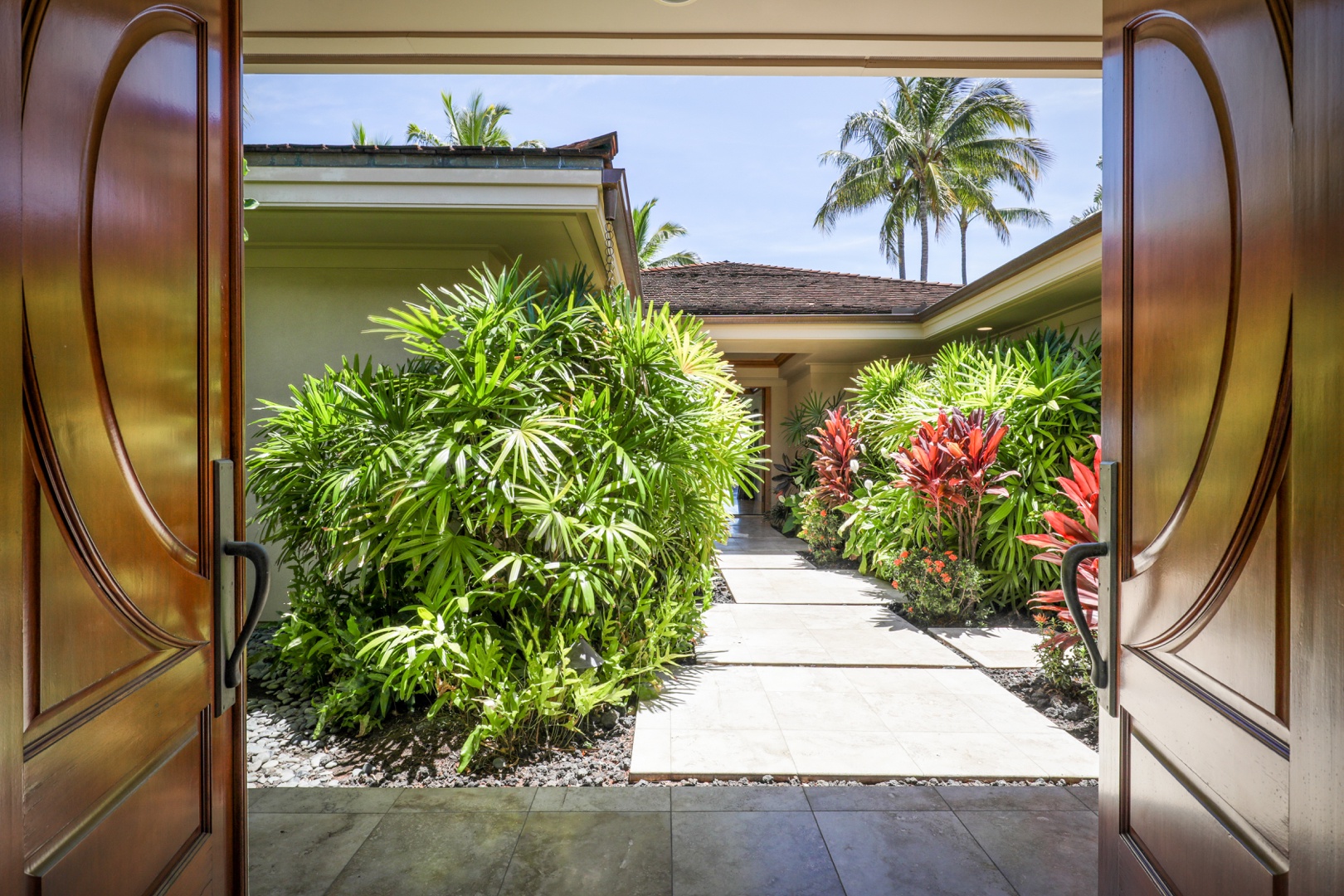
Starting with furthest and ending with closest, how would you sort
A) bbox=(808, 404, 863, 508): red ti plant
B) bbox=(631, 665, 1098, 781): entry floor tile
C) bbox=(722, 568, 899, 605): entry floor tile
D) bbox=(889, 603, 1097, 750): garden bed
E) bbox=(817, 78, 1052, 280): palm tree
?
bbox=(817, 78, 1052, 280): palm tree
bbox=(808, 404, 863, 508): red ti plant
bbox=(722, 568, 899, 605): entry floor tile
bbox=(889, 603, 1097, 750): garden bed
bbox=(631, 665, 1098, 781): entry floor tile

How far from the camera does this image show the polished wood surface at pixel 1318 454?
28.5 inches

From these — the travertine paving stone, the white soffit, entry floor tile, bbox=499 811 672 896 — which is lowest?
the travertine paving stone

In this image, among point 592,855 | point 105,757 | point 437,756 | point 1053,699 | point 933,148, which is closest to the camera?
point 105,757

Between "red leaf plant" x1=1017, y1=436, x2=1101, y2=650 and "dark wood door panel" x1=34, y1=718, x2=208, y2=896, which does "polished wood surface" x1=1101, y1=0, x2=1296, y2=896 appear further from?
"red leaf plant" x1=1017, y1=436, x2=1101, y2=650

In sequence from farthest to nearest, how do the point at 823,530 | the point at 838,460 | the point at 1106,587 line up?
1. the point at 838,460
2. the point at 823,530
3. the point at 1106,587

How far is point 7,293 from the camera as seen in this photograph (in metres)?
0.74

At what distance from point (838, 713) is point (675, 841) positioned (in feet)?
5.02

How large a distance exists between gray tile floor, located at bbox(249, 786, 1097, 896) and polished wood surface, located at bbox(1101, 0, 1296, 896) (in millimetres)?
921

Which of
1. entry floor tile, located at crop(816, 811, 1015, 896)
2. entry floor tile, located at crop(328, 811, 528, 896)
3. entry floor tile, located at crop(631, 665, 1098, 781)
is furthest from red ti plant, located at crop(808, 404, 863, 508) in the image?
entry floor tile, located at crop(328, 811, 528, 896)

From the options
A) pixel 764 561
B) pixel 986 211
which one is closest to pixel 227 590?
pixel 764 561

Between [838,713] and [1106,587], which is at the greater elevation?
[1106,587]

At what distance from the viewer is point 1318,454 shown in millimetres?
754

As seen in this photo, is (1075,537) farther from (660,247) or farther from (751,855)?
(660,247)

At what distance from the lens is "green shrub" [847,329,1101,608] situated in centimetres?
558
